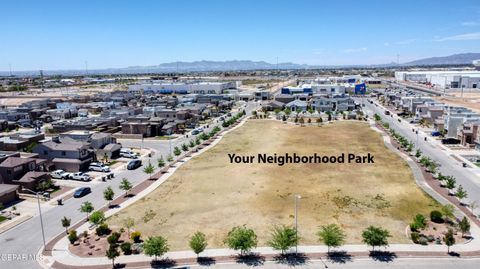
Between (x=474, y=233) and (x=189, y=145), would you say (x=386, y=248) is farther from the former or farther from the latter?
(x=189, y=145)

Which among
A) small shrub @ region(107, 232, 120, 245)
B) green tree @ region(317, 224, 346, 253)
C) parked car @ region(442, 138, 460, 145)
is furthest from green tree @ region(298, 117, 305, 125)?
small shrub @ region(107, 232, 120, 245)

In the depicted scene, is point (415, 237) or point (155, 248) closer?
point (155, 248)

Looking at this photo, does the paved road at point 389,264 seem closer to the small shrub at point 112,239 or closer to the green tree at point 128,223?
the small shrub at point 112,239

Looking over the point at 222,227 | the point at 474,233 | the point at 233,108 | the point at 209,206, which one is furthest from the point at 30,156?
the point at 233,108

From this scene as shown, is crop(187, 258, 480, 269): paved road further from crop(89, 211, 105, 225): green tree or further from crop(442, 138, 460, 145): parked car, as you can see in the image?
crop(442, 138, 460, 145): parked car

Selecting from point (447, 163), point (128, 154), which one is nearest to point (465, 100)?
point (447, 163)

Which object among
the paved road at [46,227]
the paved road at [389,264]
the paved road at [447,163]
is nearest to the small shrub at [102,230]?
the paved road at [46,227]

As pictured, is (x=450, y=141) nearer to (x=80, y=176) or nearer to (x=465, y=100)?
(x=80, y=176)
